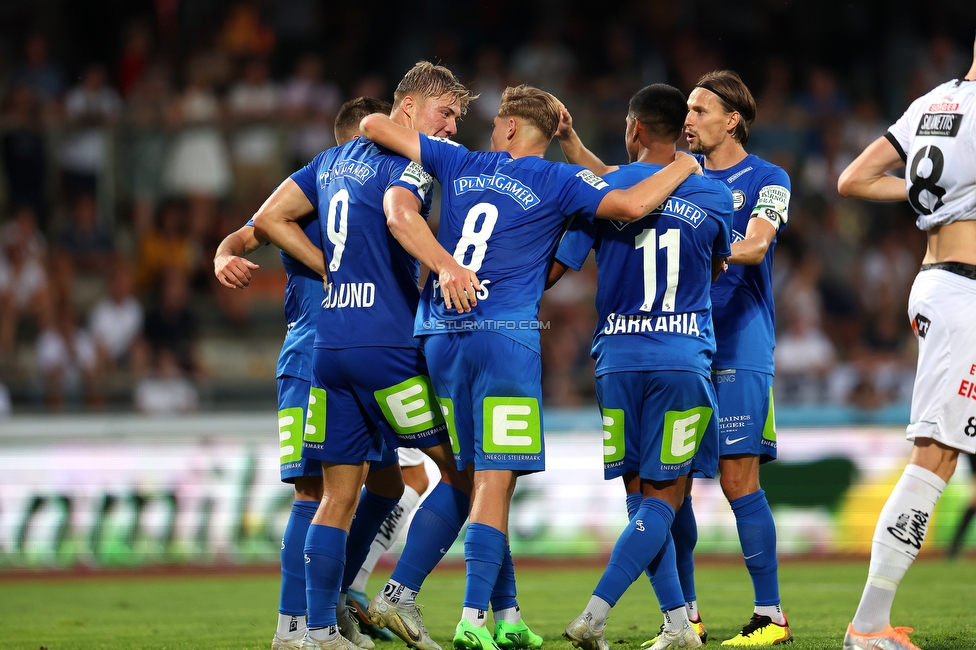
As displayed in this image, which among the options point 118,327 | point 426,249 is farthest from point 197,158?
point 426,249

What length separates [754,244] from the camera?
592 cm

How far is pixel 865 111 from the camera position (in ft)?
54.1

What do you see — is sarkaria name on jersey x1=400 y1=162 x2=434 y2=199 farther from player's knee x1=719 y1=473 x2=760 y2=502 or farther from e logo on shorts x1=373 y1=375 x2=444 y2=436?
player's knee x1=719 y1=473 x2=760 y2=502

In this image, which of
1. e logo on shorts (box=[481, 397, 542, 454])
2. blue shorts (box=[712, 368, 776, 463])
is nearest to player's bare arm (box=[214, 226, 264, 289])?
e logo on shorts (box=[481, 397, 542, 454])

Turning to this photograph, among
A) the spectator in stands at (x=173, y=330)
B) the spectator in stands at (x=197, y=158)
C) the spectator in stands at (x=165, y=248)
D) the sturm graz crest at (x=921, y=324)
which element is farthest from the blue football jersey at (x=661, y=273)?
the spectator in stands at (x=197, y=158)

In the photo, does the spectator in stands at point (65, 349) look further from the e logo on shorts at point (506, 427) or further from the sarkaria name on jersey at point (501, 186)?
the e logo on shorts at point (506, 427)

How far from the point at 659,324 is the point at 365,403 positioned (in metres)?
1.53

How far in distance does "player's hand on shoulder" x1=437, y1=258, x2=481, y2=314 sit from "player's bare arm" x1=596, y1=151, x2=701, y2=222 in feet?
2.43

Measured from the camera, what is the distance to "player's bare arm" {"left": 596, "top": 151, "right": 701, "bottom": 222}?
5.38 meters

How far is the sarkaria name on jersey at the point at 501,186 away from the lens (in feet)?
17.9

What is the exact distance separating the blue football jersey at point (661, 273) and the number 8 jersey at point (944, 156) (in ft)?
3.10

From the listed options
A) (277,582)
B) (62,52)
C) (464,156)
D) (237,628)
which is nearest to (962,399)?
(464,156)

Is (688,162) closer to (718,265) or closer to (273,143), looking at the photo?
(718,265)

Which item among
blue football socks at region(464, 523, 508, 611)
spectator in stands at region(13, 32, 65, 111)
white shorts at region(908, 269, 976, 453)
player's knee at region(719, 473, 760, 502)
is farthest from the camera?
spectator in stands at region(13, 32, 65, 111)
